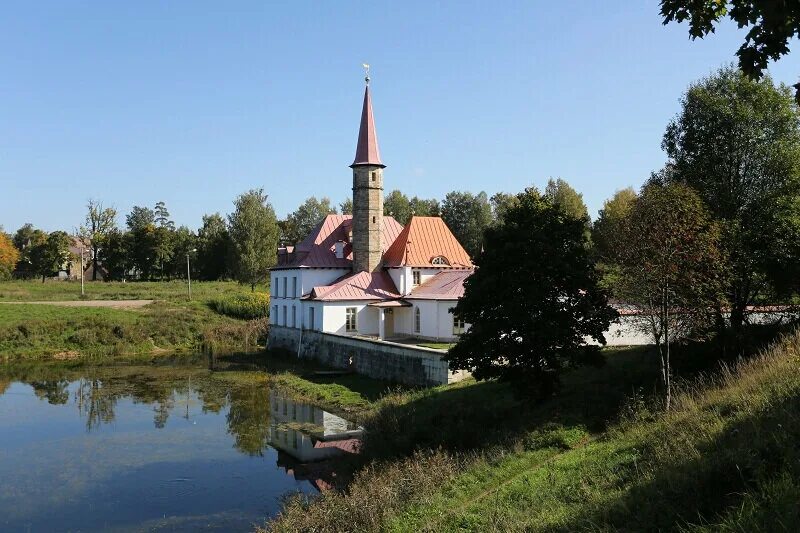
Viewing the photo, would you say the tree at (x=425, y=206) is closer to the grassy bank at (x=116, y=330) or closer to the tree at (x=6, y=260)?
the grassy bank at (x=116, y=330)

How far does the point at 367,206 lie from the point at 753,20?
111 feet

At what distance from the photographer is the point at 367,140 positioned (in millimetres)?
39688

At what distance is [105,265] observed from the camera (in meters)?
85.5

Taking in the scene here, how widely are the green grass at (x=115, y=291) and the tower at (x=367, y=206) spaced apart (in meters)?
24.4

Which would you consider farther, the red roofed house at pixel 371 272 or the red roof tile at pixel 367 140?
the red roof tile at pixel 367 140

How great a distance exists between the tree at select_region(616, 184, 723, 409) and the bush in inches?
1663

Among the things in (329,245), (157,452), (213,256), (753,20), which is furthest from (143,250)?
(753,20)

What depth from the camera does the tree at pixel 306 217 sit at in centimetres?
9238

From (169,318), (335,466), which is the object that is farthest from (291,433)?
(169,318)

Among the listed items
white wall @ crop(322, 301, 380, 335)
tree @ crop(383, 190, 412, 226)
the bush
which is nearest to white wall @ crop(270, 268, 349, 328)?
white wall @ crop(322, 301, 380, 335)

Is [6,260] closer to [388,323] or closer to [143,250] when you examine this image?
[143,250]

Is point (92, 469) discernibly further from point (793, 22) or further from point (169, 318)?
point (169, 318)

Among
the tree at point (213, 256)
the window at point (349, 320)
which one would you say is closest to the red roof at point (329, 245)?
the window at point (349, 320)

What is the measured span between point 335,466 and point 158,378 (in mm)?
19150
